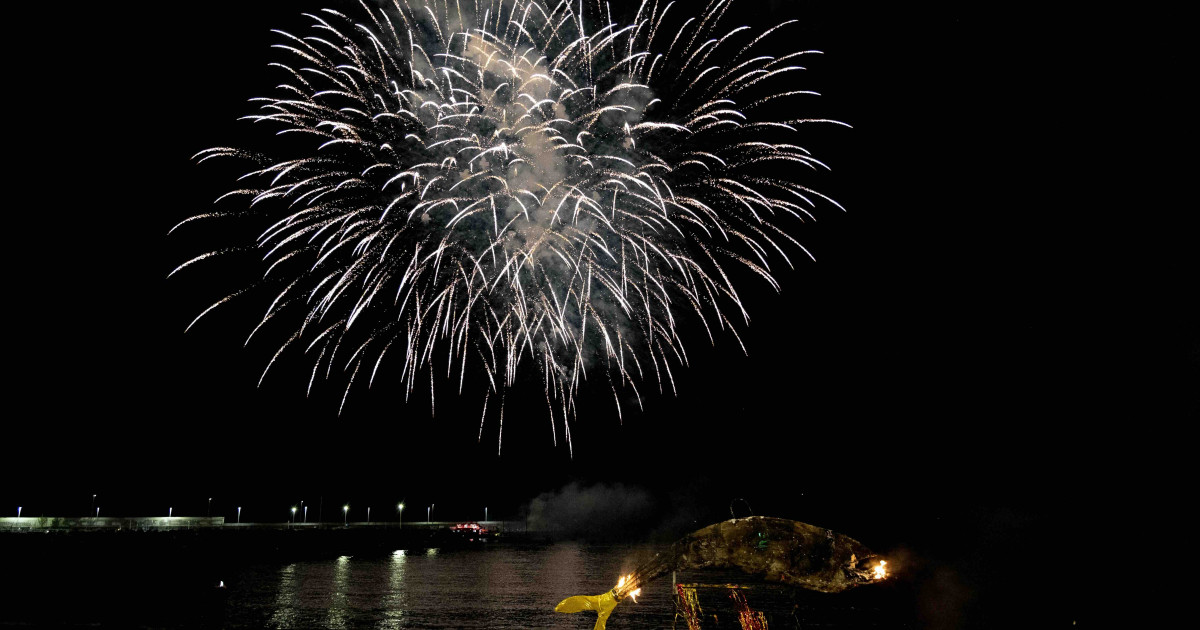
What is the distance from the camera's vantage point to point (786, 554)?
9.80 meters

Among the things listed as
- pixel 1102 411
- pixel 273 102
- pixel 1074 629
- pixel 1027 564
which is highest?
pixel 273 102

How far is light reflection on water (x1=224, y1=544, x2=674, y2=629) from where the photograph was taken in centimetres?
1750

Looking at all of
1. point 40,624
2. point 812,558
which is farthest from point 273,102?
point 812,558

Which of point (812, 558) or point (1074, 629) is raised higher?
point (812, 558)

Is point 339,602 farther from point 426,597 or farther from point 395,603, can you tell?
point 426,597

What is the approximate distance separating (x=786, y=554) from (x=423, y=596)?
51.9 ft

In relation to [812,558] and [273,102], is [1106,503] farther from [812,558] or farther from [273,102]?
[273,102]

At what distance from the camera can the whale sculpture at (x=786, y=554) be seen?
9781mm

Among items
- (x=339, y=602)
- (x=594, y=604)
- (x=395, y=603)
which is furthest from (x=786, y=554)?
(x=339, y=602)

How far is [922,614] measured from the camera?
18.0m

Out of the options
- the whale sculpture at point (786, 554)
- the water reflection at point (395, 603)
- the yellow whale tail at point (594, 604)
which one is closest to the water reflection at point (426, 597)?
the water reflection at point (395, 603)

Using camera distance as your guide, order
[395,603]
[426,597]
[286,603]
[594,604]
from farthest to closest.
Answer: [426,597], [286,603], [395,603], [594,604]

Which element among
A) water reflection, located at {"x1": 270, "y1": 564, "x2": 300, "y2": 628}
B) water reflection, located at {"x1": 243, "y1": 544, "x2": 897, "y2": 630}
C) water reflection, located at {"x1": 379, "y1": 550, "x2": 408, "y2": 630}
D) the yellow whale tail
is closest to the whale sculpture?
the yellow whale tail

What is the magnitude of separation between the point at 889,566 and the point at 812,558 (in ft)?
3.38
